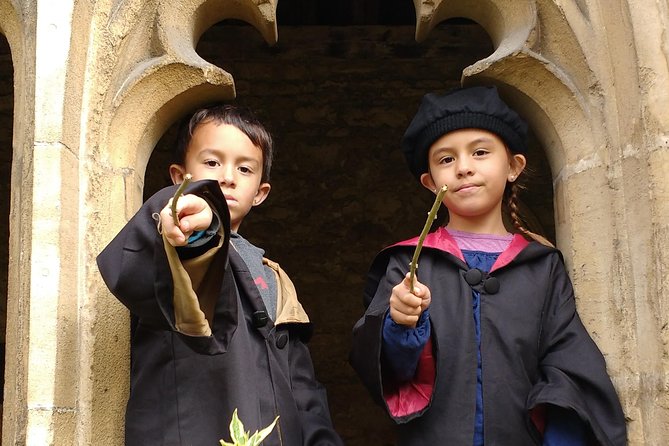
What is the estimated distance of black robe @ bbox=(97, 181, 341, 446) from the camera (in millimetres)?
2088

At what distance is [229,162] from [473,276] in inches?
25.1

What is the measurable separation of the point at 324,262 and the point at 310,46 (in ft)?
3.71

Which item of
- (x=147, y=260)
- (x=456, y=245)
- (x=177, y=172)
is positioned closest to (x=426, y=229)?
(x=147, y=260)

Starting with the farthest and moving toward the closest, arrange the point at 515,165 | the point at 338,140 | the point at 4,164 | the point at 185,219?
the point at 338,140, the point at 4,164, the point at 515,165, the point at 185,219

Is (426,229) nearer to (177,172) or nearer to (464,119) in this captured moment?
(464,119)

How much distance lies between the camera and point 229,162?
2541 mm

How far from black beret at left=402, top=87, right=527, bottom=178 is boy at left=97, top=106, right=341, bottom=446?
15.3 inches

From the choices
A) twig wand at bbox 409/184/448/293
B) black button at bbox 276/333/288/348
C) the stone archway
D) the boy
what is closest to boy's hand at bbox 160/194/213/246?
the boy

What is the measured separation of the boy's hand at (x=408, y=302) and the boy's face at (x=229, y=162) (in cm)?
50

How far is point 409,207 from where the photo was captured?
Answer: 5289 mm

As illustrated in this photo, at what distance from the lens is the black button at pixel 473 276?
8.02ft

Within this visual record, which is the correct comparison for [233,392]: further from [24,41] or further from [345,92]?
[345,92]

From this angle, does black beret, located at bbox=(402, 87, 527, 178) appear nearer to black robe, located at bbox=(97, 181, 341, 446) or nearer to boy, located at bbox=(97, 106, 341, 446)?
boy, located at bbox=(97, 106, 341, 446)

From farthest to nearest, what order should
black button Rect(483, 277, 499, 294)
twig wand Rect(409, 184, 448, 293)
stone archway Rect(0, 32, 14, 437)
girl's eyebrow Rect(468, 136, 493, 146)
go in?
1. stone archway Rect(0, 32, 14, 437)
2. girl's eyebrow Rect(468, 136, 493, 146)
3. black button Rect(483, 277, 499, 294)
4. twig wand Rect(409, 184, 448, 293)
